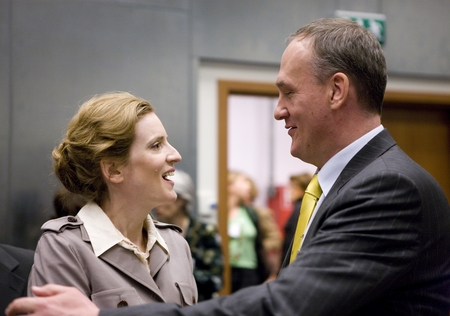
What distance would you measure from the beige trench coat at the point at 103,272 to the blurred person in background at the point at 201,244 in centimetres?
164

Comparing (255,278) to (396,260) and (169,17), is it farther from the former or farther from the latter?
(396,260)

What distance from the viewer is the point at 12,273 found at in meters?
2.18

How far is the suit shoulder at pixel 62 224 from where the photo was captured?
1819 mm

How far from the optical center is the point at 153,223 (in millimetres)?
2117

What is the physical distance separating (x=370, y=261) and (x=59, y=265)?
84cm

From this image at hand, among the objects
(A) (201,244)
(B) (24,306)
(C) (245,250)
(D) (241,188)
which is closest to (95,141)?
(B) (24,306)

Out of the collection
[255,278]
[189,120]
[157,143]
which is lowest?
[255,278]

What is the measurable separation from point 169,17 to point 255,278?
2.43m

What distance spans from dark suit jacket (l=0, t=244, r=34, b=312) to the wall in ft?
4.71

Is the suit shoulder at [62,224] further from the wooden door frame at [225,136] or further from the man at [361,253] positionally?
the wooden door frame at [225,136]

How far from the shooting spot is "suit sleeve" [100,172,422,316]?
4.66 feet

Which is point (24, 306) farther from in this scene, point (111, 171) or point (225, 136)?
point (225, 136)

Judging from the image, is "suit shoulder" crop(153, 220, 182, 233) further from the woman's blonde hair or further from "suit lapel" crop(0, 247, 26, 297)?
"suit lapel" crop(0, 247, 26, 297)

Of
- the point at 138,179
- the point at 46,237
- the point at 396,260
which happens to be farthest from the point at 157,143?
the point at 396,260
